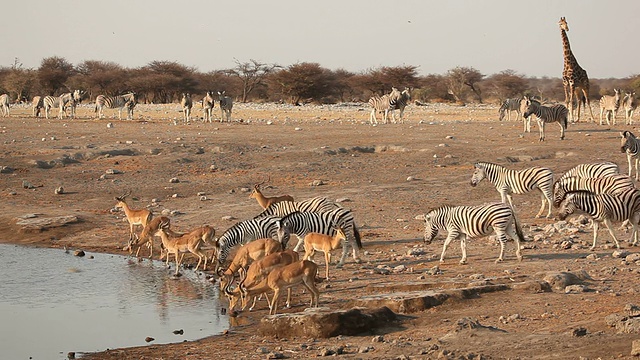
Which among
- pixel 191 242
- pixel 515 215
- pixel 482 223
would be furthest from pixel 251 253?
pixel 515 215

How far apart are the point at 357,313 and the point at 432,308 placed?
1.19 meters

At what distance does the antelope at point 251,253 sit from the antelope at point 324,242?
51 cm

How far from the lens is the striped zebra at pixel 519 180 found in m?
17.6

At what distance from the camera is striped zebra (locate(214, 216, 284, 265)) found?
48.4ft

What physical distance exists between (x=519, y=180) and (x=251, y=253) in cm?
667

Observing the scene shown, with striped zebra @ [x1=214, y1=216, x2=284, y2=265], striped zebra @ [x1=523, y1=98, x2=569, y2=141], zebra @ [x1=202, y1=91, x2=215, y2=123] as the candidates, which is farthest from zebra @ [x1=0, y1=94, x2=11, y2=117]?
striped zebra @ [x1=214, y1=216, x2=284, y2=265]

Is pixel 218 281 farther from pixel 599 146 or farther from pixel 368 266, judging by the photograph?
pixel 599 146

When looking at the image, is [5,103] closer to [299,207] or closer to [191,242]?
[299,207]

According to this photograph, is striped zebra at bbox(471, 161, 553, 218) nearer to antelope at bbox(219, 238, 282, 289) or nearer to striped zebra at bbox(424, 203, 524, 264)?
striped zebra at bbox(424, 203, 524, 264)

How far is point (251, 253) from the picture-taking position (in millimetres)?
13312

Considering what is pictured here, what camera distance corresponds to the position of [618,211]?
561 inches

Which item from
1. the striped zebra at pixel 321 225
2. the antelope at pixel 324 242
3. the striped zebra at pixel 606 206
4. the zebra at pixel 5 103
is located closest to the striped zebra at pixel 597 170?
the striped zebra at pixel 606 206

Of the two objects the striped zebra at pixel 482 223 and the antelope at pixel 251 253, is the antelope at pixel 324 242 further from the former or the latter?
the striped zebra at pixel 482 223

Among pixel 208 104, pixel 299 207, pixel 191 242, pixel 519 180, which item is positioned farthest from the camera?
pixel 208 104
